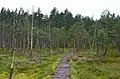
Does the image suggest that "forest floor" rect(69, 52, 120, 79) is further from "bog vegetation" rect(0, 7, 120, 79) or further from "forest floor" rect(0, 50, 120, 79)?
"bog vegetation" rect(0, 7, 120, 79)

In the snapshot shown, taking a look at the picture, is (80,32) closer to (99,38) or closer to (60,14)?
(99,38)

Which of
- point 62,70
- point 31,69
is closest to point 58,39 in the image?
point 31,69

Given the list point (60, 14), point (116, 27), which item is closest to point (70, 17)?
point (60, 14)

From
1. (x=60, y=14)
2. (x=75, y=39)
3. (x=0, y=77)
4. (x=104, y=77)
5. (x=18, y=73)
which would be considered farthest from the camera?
(x=60, y=14)

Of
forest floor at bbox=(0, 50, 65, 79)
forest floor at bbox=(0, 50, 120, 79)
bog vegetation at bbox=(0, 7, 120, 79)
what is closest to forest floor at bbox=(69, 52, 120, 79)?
forest floor at bbox=(0, 50, 120, 79)

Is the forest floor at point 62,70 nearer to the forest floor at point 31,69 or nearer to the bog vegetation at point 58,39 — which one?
the forest floor at point 31,69

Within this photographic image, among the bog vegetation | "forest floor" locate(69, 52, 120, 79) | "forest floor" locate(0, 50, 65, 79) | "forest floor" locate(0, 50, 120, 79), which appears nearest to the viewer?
"forest floor" locate(0, 50, 120, 79)

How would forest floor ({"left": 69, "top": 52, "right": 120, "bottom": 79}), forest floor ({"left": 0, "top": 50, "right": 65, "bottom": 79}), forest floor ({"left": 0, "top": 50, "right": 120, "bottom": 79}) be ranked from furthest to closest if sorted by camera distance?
forest floor ({"left": 0, "top": 50, "right": 65, "bottom": 79})
forest floor ({"left": 69, "top": 52, "right": 120, "bottom": 79})
forest floor ({"left": 0, "top": 50, "right": 120, "bottom": 79})

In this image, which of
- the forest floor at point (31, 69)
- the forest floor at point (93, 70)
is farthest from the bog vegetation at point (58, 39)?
the forest floor at point (31, 69)

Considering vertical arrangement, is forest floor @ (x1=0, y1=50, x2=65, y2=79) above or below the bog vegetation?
below

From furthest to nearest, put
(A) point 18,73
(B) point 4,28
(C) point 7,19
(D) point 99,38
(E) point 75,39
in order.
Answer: (C) point 7,19 < (B) point 4,28 < (E) point 75,39 < (D) point 99,38 < (A) point 18,73

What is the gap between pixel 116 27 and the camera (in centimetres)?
10819

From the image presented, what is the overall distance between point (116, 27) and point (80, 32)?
676 inches

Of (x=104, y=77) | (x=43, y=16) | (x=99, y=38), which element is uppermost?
(x=43, y=16)
